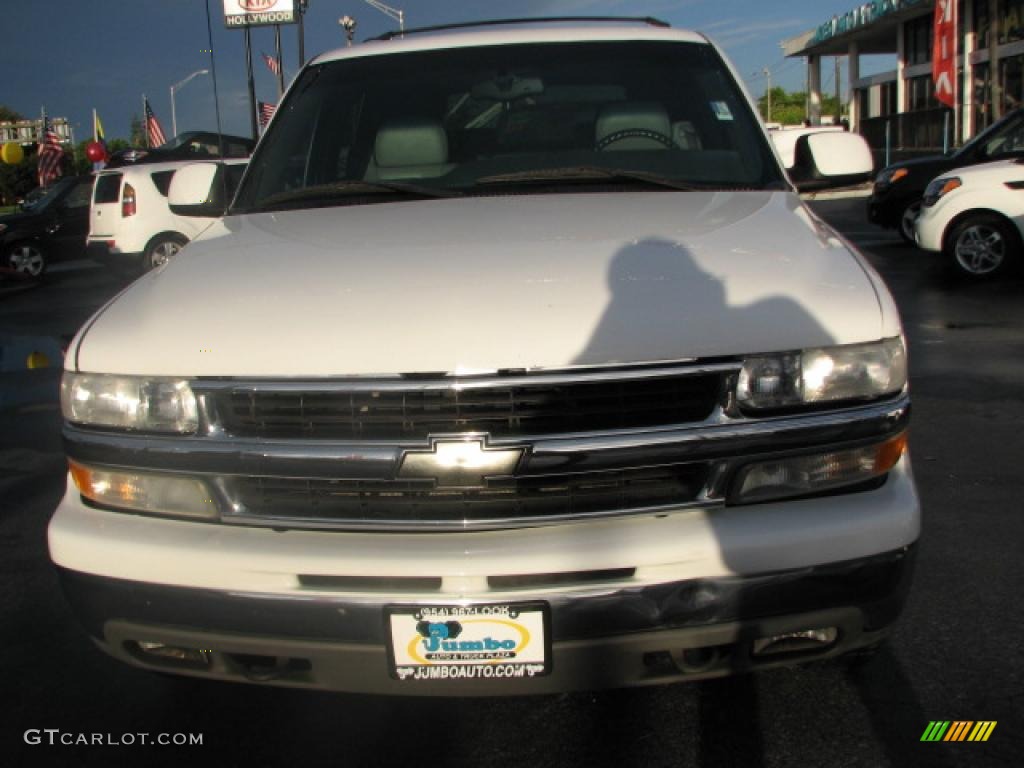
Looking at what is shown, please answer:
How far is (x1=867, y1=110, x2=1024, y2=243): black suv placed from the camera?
10.8 metres

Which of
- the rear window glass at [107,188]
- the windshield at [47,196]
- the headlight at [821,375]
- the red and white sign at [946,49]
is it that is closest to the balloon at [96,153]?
the windshield at [47,196]

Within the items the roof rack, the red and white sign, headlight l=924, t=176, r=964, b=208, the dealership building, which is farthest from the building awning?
the roof rack

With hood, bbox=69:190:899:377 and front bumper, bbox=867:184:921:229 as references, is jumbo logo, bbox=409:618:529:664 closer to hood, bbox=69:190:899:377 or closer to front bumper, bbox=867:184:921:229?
hood, bbox=69:190:899:377

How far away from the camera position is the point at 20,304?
42.7 ft

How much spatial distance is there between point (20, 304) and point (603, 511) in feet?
41.8

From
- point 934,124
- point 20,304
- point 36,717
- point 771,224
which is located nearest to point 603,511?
point 771,224

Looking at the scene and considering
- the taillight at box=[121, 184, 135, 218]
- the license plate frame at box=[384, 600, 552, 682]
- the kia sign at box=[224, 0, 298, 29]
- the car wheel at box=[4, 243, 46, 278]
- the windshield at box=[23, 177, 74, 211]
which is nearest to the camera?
the license plate frame at box=[384, 600, 552, 682]

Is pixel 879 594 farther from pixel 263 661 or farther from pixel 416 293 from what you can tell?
pixel 263 661

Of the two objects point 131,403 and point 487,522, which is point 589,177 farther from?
point 131,403

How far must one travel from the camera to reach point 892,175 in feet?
41.6

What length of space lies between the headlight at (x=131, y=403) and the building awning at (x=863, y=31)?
102ft

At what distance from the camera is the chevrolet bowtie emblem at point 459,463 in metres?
2.10

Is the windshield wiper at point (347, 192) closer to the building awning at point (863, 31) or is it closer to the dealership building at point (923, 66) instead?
the dealership building at point (923, 66)

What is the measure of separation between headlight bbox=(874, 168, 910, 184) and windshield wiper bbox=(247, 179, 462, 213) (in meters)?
10.7
